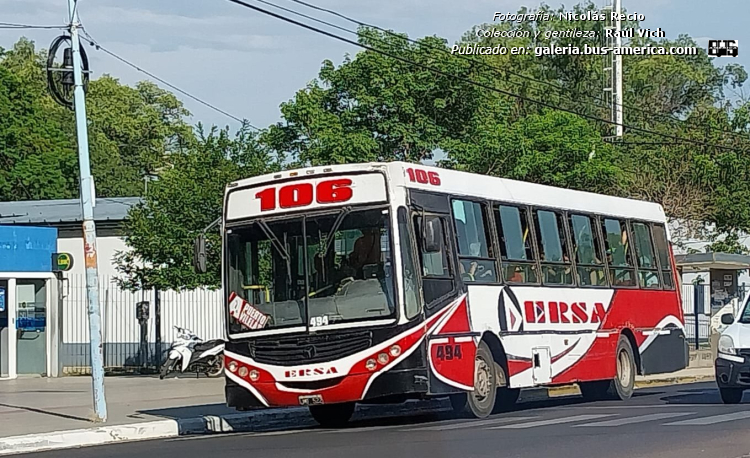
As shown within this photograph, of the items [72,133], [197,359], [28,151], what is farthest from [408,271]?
[72,133]

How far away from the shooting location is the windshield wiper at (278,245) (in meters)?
15.4

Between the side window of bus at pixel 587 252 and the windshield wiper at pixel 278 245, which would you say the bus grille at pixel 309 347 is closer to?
the windshield wiper at pixel 278 245

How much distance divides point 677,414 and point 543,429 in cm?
275

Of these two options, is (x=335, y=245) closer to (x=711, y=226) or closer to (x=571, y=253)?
(x=571, y=253)

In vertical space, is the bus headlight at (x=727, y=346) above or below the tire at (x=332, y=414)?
above

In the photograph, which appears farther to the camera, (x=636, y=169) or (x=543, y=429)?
(x=636, y=169)

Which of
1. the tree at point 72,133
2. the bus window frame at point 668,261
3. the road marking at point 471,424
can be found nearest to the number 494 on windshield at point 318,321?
the road marking at point 471,424

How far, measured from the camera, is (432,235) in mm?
15336

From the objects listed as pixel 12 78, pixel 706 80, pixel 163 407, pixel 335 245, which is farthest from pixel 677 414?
pixel 706 80

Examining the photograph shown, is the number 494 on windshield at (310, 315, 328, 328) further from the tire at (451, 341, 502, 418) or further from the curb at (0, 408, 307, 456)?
the curb at (0, 408, 307, 456)

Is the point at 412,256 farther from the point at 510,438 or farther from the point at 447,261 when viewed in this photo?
the point at 510,438

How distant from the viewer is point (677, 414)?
1612 centimetres

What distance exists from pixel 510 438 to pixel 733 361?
209 inches

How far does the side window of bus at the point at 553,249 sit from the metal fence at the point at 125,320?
1807 centimetres
